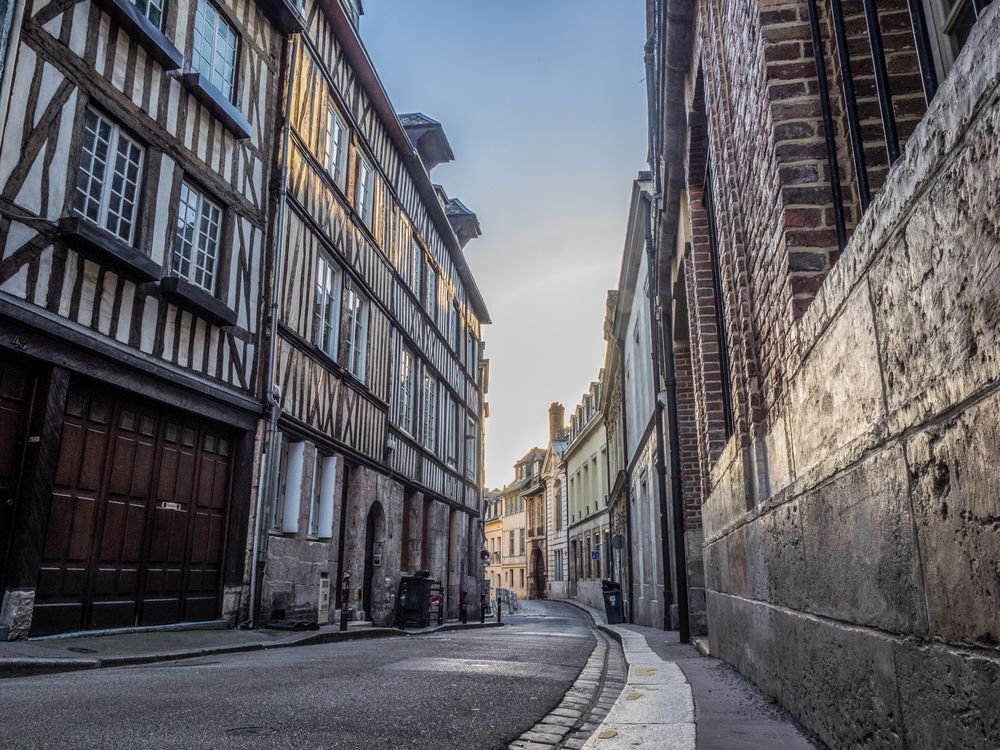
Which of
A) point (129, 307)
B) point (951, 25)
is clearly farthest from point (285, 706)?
point (129, 307)

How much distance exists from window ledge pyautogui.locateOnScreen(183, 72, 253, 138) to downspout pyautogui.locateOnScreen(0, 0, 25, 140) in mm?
2397

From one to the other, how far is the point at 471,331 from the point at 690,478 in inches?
536

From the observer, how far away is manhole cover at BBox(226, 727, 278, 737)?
110 inches

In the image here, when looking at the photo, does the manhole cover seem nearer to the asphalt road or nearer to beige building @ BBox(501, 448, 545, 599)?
the asphalt road

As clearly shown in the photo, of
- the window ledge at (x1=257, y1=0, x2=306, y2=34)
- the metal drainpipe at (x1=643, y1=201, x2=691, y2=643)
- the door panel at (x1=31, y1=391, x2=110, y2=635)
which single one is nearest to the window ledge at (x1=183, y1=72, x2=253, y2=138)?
the window ledge at (x1=257, y1=0, x2=306, y2=34)

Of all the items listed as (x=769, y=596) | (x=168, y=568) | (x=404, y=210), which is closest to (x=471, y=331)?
(x=404, y=210)

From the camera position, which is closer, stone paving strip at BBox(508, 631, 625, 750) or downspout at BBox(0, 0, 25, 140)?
stone paving strip at BBox(508, 631, 625, 750)

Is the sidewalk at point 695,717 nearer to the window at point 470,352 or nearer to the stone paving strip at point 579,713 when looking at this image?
the stone paving strip at point 579,713

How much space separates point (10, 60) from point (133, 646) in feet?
15.7

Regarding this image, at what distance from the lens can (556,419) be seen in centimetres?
5053

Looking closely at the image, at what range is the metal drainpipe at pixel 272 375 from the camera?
9609 mm

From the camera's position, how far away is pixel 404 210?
1667 cm

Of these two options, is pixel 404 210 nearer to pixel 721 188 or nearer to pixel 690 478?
pixel 690 478

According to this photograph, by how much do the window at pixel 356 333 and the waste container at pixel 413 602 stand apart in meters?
3.90
